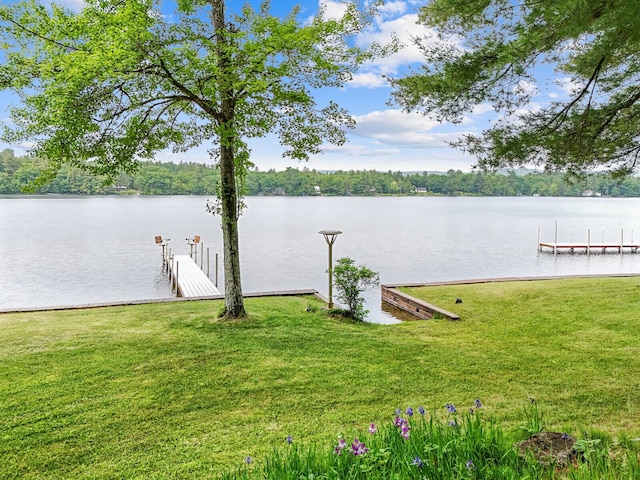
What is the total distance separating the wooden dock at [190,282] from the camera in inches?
506

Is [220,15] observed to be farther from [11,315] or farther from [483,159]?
[11,315]

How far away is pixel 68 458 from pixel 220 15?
5.78 metres

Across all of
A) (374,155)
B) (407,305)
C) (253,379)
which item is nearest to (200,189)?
(374,155)

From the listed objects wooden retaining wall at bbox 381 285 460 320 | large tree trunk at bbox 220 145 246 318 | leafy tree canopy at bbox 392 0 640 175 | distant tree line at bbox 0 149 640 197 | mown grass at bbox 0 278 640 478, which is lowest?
wooden retaining wall at bbox 381 285 460 320

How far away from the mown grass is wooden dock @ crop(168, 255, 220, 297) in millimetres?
4991

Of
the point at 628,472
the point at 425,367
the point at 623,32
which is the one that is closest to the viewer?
the point at 628,472

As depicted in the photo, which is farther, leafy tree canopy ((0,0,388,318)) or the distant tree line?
the distant tree line

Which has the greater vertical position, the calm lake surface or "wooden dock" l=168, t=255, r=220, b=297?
"wooden dock" l=168, t=255, r=220, b=297

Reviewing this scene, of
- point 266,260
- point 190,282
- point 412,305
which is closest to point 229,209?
point 412,305

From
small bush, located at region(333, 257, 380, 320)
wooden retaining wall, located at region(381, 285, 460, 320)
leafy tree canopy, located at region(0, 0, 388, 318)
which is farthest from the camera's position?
small bush, located at region(333, 257, 380, 320)

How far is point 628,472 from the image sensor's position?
6.64 ft

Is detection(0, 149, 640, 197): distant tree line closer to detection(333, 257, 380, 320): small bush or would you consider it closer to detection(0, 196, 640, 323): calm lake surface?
detection(0, 196, 640, 323): calm lake surface

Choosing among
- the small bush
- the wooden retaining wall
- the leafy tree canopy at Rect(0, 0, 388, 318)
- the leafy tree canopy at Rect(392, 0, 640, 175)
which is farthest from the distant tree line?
the leafy tree canopy at Rect(392, 0, 640, 175)

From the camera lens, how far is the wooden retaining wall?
830 cm
